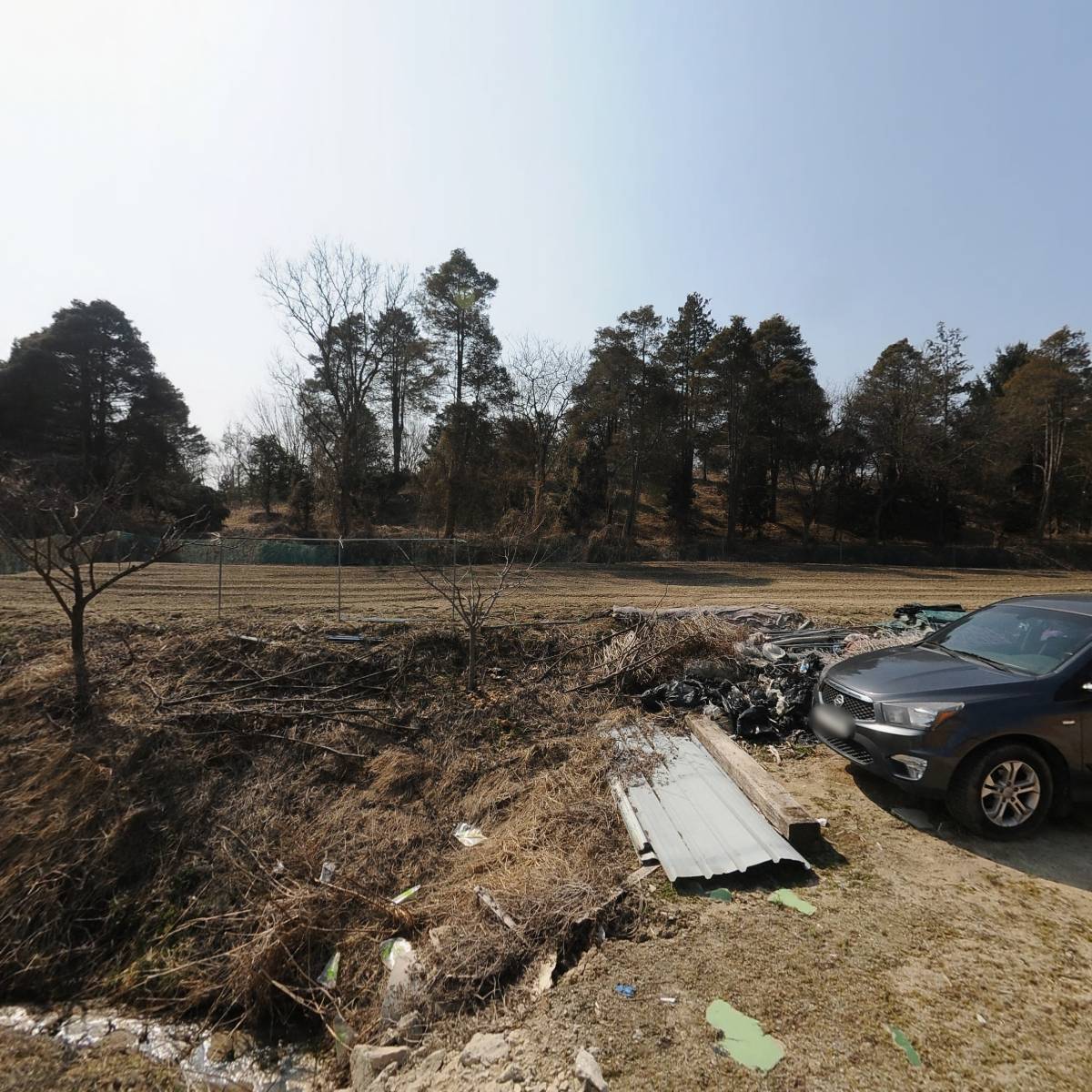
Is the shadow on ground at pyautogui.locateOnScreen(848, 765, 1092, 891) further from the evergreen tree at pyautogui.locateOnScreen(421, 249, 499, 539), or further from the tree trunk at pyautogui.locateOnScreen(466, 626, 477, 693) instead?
the evergreen tree at pyautogui.locateOnScreen(421, 249, 499, 539)

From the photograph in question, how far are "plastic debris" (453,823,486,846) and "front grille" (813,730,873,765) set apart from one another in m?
3.25

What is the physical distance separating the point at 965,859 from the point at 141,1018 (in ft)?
19.7

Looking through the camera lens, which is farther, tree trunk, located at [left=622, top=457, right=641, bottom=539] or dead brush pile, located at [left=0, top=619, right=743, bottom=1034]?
tree trunk, located at [left=622, top=457, right=641, bottom=539]

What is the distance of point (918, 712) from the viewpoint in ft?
13.7

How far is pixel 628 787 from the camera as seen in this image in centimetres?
502

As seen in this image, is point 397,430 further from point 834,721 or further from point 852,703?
point 852,703

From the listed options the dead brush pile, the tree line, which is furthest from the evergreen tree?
the dead brush pile

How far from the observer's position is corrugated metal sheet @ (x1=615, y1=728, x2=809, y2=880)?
3738 mm

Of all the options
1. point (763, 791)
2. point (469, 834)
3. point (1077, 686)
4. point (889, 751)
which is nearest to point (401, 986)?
point (469, 834)

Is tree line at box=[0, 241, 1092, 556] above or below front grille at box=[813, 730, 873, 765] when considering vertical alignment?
above

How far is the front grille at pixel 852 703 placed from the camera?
14.8 ft

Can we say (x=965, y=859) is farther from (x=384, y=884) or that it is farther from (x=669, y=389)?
(x=669, y=389)

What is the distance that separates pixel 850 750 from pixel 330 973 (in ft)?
14.0

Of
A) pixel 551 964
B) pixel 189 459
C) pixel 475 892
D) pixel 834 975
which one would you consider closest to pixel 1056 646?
pixel 834 975
